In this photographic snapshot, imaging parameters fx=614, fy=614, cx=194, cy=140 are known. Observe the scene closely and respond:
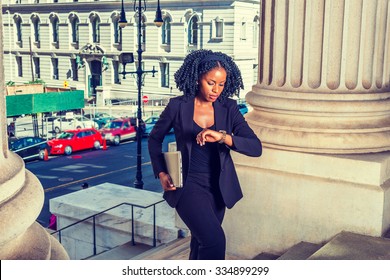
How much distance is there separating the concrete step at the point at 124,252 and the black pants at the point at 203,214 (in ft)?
12.3

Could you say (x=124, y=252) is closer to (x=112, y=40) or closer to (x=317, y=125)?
(x=317, y=125)

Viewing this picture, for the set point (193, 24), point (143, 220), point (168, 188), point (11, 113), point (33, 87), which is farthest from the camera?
point (193, 24)

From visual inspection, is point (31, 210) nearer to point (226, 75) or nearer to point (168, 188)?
point (168, 188)

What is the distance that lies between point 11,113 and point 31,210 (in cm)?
2513

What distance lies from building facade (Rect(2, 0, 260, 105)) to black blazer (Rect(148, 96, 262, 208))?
43829mm

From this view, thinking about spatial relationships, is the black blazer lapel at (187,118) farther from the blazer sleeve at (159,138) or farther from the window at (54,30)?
the window at (54,30)

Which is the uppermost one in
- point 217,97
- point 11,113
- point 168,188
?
point 217,97

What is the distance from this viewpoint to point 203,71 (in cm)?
417

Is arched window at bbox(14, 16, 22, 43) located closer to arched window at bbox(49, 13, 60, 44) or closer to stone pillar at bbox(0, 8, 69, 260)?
arched window at bbox(49, 13, 60, 44)

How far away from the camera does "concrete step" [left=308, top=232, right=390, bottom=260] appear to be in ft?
15.2

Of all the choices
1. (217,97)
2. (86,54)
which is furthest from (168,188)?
(86,54)

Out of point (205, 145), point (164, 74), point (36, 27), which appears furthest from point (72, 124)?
point (205, 145)

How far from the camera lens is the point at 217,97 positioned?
14.0 ft
